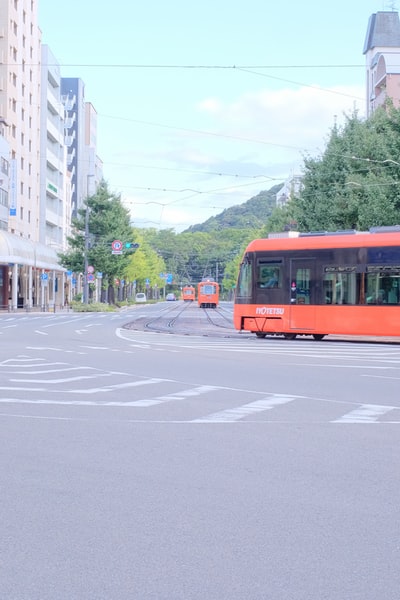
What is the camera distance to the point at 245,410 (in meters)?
11.5

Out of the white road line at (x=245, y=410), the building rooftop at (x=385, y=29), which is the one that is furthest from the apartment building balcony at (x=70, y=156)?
the white road line at (x=245, y=410)

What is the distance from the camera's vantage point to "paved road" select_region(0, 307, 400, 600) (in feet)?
15.5

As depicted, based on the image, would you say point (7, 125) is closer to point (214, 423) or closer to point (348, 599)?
point (214, 423)

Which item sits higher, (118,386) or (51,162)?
(51,162)

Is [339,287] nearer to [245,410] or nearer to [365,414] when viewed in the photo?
[245,410]

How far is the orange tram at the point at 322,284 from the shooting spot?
2769cm

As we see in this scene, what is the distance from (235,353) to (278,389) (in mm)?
8811

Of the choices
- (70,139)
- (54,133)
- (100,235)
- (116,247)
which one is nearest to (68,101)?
(70,139)

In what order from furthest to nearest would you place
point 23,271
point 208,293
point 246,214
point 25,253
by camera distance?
point 246,214 → point 208,293 → point 23,271 → point 25,253

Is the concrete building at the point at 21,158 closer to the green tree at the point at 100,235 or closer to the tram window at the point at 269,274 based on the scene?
the green tree at the point at 100,235

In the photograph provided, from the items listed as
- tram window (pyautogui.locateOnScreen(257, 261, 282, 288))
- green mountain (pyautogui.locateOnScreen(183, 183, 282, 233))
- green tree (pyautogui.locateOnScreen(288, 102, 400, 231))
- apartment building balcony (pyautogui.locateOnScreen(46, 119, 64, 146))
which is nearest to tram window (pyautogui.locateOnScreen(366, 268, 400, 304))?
tram window (pyautogui.locateOnScreen(257, 261, 282, 288))

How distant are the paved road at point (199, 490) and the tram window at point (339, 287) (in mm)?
13378

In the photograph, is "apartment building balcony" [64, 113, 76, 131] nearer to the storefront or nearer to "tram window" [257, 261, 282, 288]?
the storefront

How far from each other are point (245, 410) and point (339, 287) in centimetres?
1765
